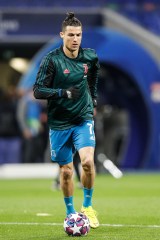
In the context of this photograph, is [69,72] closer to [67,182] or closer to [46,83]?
[46,83]

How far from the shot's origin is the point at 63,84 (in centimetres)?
1074

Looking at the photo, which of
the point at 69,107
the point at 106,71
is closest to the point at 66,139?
the point at 69,107

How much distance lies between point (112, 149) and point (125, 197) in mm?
13760

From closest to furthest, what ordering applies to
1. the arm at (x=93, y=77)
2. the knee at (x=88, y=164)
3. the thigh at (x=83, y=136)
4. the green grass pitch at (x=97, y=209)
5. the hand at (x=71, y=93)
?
the green grass pitch at (x=97, y=209) → the hand at (x=71, y=93) → the knee at (x=88, y=164) → the thigh at (x=83, y=136) → the arm at (x=93, y=77)

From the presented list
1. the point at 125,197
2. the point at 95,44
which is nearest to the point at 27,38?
the point at 95,44

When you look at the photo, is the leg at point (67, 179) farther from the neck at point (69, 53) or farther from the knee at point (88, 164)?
the neck at point (69, 53)

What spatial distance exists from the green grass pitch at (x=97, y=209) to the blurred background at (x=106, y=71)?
4.62 metres

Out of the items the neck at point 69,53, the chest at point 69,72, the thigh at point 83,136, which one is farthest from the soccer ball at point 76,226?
the neck at point 69,53

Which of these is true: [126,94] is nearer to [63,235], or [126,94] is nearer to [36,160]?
[36,160]

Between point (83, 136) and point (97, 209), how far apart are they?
348cm

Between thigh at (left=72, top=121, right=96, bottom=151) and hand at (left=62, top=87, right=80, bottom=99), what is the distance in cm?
45

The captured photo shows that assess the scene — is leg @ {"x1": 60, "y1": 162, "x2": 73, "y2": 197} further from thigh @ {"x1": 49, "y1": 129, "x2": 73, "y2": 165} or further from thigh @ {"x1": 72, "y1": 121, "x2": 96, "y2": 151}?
thigh @ {"x1": 72, "y1": 121, "x2": 96, "y2": 151}

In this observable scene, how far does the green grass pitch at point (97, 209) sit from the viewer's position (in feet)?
33.8

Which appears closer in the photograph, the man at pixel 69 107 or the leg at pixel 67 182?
the man at pixel 69 107
